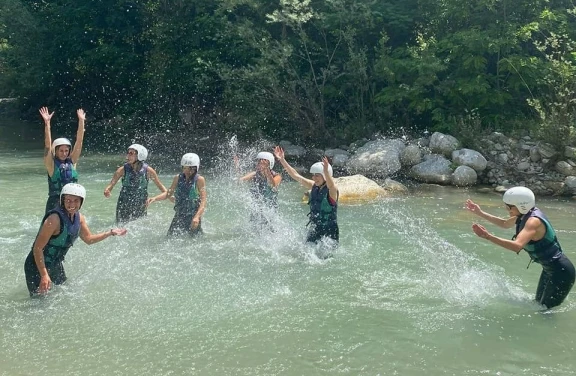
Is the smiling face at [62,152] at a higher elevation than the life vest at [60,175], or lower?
higher

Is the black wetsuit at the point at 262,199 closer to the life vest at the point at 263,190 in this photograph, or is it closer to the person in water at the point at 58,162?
the life vest at the point at 263,190

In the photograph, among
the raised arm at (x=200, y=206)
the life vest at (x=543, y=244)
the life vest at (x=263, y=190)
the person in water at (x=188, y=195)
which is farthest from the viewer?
the life vest at (x=263, y=190)

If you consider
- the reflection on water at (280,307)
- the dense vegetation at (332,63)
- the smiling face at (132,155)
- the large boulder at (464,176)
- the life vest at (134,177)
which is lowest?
the reflection on water at (280,307)

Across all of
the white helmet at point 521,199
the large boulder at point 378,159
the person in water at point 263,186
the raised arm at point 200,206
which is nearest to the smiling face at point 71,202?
the raised arm at point 200,206

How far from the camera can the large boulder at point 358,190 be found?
43.6ft

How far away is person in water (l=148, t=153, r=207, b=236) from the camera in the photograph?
29.1 feet

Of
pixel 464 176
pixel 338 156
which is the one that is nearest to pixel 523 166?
pixel 464 176

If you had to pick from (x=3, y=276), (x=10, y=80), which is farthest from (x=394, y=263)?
(x=10, y=80)

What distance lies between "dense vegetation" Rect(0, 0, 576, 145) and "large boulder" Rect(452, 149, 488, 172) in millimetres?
1015

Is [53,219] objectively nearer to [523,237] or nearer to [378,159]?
[523,237]

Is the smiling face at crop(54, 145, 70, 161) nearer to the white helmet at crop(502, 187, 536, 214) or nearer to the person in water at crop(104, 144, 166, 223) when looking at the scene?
the person in water at crop(104, 144, 166, 223)

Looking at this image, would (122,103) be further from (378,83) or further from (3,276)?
(3,276)

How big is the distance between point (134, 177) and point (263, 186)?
2.09 metres

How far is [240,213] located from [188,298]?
15.5 ft
